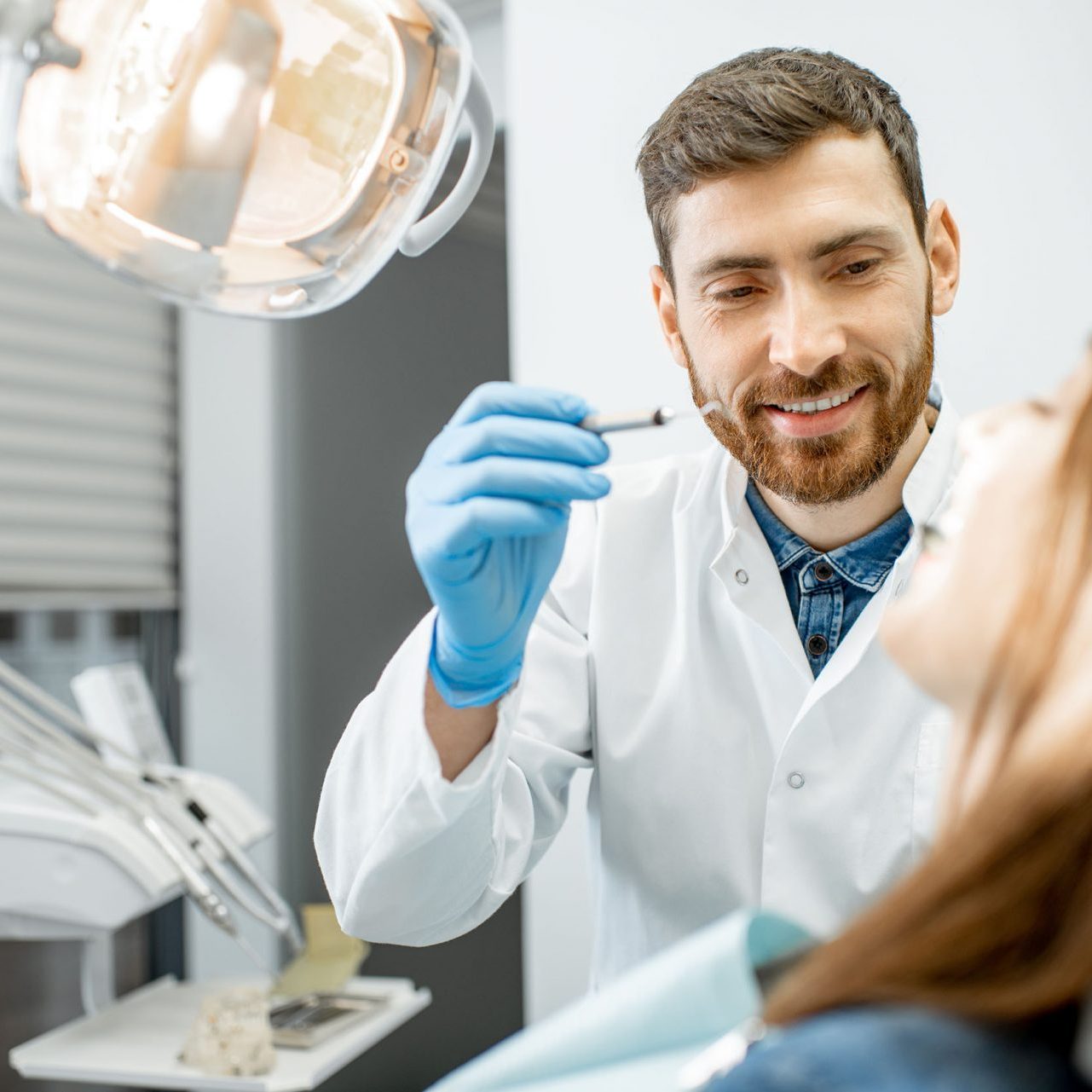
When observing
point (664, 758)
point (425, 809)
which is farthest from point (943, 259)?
point (425, 809)

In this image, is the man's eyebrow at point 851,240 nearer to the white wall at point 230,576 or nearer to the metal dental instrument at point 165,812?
the metal dental instrument at point 165,812

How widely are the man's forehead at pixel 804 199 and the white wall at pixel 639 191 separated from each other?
0.37 meters

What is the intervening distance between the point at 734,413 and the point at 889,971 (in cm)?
90

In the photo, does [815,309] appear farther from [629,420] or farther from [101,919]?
[101,919]

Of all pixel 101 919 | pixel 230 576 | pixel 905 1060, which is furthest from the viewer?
pixel 230 576

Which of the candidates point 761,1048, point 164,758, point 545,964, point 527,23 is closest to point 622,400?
point 527,23

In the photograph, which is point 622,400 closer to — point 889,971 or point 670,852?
point 670,852

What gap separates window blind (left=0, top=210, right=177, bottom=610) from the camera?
2.29 metres

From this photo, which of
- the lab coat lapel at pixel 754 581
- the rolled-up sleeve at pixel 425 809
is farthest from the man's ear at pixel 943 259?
the rolled-up sleeve at pixel 425 809

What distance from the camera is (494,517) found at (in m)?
1.00

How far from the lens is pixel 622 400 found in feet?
5.95

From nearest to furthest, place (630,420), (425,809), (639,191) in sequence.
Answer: (630,420)
(425,809)
(639,191)

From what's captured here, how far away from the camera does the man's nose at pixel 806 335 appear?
46.7 inches

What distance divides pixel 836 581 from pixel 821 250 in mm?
381
